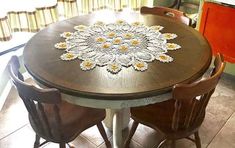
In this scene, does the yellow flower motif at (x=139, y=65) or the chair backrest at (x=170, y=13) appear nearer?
the yellow flower motif at (x=139, y=65)

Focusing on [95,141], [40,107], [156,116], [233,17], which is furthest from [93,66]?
[233,17]

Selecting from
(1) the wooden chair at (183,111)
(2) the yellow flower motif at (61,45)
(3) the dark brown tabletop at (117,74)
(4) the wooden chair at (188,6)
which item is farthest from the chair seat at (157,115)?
(4) the wooden chair at (188,6)

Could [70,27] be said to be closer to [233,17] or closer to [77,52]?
[77,52]

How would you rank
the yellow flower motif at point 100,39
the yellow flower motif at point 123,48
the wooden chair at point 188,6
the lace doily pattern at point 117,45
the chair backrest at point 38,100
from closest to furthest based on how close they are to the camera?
the chair backrest at point 38,100 → the lace doily pattern at point 117,45 → the yellow flower motif at point 123,48 → the yellow flower motif at point 100,39 → the wooden chair at point 188,6

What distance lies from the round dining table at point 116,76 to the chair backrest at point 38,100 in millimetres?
67

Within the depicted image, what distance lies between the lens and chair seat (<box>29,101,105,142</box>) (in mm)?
1396

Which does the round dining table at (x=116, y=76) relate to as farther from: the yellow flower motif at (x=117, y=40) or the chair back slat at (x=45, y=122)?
the yellow flower motif at (x=117, y=40)

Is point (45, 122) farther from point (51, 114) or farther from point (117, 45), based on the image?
point (117, 45)

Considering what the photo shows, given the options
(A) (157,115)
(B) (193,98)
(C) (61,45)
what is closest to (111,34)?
(C) (61,45)

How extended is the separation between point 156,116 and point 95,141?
602 mm

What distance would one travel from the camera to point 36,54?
1479 millimetres

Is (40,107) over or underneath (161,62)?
underneath

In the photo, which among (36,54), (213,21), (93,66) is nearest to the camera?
(93,66)

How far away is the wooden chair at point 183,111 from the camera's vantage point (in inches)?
47.3
